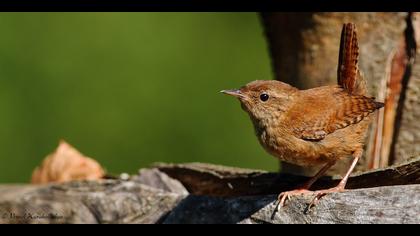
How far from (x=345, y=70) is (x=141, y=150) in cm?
224

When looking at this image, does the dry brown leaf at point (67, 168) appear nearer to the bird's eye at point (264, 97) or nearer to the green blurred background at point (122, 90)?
the bird's eye at point (264, 97)

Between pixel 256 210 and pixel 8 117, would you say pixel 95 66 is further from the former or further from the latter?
pixel 256 210

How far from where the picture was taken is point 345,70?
4180 mm

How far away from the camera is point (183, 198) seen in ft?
12.3

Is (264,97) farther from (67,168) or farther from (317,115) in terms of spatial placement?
(67,168)

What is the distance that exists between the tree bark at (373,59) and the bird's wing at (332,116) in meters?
0.35

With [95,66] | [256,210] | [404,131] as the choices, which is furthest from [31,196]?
[95,66]

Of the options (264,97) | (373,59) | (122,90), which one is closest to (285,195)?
(264,97)

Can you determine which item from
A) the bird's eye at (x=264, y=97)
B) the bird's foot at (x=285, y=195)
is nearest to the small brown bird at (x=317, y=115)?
the bird's eye at (x=264, y=97)

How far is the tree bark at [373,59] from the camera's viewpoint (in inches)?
174

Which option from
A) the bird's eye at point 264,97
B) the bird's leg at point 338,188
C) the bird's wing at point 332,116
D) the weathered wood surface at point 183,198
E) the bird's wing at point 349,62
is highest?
the bird's wing at point 349,62

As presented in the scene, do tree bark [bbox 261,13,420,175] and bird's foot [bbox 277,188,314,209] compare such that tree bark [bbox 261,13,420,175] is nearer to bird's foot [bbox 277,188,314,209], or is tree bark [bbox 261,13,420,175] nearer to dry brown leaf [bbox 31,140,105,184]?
bird's foot [bbox 277,188,314,209]

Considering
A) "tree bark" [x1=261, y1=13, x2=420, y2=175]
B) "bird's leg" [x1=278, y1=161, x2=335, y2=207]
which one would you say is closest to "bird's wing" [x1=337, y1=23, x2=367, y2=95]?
"tree bark" [x1=261, y1=13, x2=420, y2=175]

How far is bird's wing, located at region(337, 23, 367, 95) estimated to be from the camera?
4074 mm
